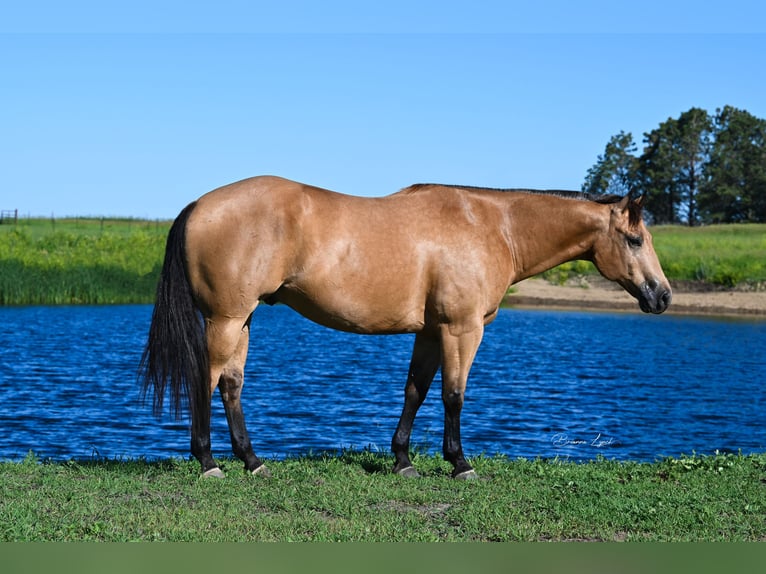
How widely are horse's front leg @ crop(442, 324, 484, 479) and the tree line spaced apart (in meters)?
61.0

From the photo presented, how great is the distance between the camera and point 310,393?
670 inches

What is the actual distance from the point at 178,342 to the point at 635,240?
3.61m

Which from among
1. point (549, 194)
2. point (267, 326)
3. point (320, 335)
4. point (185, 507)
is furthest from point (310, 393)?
point (267, 326)

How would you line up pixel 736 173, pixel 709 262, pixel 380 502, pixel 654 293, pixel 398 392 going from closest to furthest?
pixel 380 502, pixel 654 293, pixel 398 392, pixel 709 262, pixel 736 173

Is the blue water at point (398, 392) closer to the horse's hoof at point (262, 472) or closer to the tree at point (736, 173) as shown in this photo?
the horse's hoof at point (262, 472)

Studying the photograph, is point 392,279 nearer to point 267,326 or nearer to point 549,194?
point 549,194

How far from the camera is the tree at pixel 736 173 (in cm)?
6581

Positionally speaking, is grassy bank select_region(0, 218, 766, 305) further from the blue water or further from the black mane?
the black mane

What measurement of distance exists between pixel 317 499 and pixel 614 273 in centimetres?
310

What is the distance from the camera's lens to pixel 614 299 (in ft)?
123

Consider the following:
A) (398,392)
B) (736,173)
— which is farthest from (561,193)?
(736,173)

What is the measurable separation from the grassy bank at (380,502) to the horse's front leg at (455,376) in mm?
179

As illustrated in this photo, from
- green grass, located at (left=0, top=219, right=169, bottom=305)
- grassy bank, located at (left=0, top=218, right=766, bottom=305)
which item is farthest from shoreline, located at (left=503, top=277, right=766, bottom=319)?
green grass, located at (left=0, top=219, right=169, bottom=305)

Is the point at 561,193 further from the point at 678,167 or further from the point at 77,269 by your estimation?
the point at 678,167
